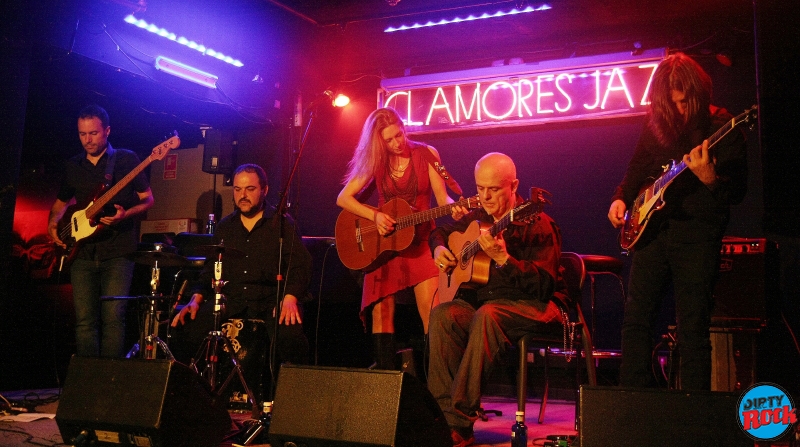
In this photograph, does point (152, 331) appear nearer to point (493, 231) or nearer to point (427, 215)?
point (427, 215)

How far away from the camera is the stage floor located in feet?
12.5

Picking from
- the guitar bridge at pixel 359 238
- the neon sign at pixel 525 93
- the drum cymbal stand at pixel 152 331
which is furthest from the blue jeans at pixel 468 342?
the neon sign at pixel 525 93

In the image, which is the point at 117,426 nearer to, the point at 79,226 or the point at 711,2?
the point at 79,226

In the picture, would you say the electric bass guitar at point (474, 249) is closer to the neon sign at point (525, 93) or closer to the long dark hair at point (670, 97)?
the long dark hair at point (670, 97)

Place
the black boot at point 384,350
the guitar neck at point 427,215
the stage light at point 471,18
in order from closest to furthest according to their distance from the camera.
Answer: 1. the guitar neck at point 427,215
2. the black boot at point 384,350
3. the stage light at point 471,18

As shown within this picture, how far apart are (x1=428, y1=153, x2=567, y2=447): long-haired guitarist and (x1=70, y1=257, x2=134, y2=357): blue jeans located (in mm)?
2466

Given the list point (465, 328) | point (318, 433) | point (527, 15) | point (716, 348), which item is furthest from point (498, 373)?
point (318, 433)

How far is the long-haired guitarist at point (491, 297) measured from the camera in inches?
141

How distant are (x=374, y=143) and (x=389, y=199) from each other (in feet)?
1.26

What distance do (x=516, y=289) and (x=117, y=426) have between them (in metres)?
2.07

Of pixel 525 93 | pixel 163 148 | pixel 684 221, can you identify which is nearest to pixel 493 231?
pixel 684 221

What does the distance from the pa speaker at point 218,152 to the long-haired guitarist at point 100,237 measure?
7.81ft

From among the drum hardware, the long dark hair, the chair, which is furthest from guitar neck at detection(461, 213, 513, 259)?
the drum hardware

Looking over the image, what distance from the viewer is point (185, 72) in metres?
6.95
